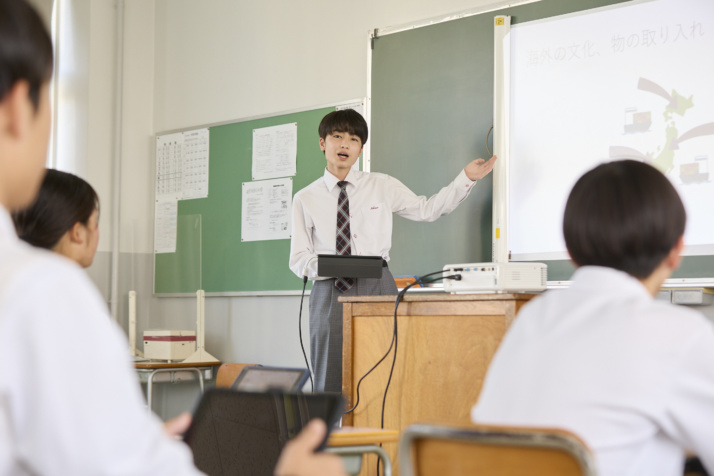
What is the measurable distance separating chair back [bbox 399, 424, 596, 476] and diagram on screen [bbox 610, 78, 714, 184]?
2403 millimetres

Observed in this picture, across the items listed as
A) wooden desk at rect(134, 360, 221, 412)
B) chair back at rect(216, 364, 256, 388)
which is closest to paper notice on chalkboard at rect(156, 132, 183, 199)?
wooden desk at rect(134, 360, 221, 412)

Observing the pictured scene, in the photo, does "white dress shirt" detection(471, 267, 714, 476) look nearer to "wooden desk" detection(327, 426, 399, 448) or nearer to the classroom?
"wooden desk" detection(327, 426, 399, 448)

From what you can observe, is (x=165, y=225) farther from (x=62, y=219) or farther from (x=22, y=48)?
(x=22, y=48)

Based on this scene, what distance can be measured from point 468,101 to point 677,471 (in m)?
2.81

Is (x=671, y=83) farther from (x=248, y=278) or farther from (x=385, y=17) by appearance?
(x=248, y=278)

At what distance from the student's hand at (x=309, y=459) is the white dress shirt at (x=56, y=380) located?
6.4 inches

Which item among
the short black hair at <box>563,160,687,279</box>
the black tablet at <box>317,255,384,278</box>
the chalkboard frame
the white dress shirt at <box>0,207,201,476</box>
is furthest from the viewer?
the chalkboard frame

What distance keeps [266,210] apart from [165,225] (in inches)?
35.6

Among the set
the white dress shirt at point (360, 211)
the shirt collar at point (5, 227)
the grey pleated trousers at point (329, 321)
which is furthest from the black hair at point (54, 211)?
the white dress shirt at point (360, 211)

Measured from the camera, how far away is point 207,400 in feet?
3.04

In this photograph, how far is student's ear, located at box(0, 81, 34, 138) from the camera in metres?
0.67

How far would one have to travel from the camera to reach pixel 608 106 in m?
3.23

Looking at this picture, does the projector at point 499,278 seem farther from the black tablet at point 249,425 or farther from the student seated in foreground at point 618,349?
the black tablet at point 249,425

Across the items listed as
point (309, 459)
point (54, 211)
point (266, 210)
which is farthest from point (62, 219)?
point (266, 210)
